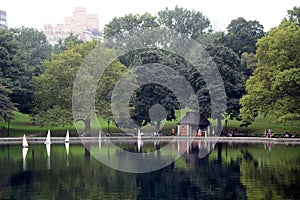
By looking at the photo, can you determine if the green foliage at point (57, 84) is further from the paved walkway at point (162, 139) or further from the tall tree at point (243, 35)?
the tall tree at point (243, 35)

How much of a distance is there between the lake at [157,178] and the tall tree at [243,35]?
58089mm

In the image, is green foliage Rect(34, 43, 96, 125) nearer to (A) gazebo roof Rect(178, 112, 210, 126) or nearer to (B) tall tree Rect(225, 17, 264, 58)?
(A) gazebo roof Rect(178, 112, 210, 126)

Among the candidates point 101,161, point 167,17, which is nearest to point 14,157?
point 101,161

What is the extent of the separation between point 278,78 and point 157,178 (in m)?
36.2

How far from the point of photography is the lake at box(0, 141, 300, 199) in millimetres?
28891

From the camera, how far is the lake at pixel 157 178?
2889cm

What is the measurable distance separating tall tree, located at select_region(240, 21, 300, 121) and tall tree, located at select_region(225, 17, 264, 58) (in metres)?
34.7

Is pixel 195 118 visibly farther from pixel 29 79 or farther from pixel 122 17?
pixel 122 17

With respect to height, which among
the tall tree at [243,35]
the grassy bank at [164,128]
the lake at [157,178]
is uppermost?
the tall tree at [243,35]

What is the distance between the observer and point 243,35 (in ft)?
351

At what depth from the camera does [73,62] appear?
80375 mm

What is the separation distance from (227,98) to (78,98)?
2018 cm

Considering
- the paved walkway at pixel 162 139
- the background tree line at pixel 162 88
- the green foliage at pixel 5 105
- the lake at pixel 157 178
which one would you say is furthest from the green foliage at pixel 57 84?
the lake at pixel 157 178

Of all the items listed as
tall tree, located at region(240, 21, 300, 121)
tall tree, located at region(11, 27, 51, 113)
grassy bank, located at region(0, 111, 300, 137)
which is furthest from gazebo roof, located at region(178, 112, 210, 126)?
tall tree, located at region(11, 27, 51, 113)
